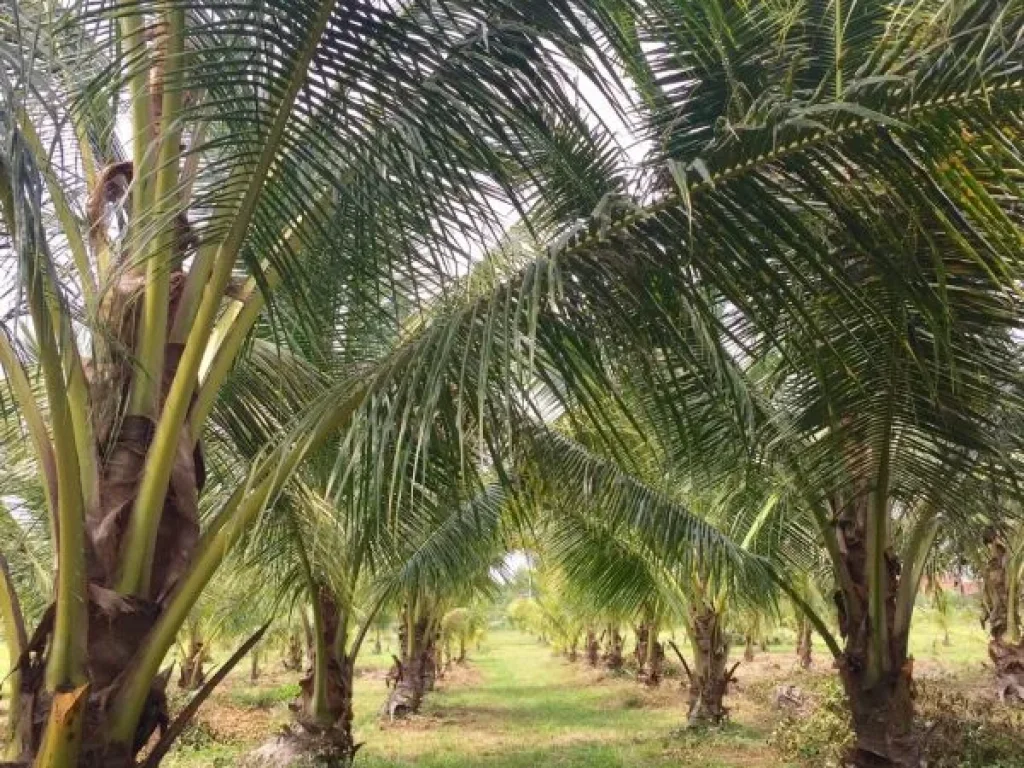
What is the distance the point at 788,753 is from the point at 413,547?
18.6 feet

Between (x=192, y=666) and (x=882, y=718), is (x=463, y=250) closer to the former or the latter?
(x=882, y=718)

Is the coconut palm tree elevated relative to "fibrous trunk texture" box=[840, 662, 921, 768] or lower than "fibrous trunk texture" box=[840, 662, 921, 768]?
elevated

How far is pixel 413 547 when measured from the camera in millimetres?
6051

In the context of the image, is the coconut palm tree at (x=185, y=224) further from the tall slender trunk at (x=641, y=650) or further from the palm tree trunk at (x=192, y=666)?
the tall slender trunk at (x=641, y=650)

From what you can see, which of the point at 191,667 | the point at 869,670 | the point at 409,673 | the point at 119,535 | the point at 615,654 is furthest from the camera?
the point at 615,654

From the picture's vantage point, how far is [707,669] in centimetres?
1248

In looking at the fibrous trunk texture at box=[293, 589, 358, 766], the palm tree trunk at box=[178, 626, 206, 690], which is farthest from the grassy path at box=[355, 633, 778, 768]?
the palm tree trunk at box=[178, 626, 206, 690]

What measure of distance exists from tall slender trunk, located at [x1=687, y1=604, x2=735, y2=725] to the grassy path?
13.6 inches

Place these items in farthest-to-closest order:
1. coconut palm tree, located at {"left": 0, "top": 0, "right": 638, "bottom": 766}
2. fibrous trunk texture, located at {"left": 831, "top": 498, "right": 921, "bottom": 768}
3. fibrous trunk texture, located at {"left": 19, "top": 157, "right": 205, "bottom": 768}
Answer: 1. fibrous trunk texture, located at {"left": 831, "top": 498, "right": 921, "bottom": 768}
2. fibrous trunk texture, located at {"left": 19, "top": 157, "right": 205, "bottom": 768}
3. coconut palm tree, located at {"left": 0, "top": 0, "right": 638, "bottom": 766}

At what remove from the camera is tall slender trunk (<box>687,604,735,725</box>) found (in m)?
12.4

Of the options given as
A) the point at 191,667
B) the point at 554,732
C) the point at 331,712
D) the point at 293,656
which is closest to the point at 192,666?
the point at 191,667

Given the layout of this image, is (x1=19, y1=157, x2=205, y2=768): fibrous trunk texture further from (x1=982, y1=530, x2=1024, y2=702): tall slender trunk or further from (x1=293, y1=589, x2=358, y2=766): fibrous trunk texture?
(x1=982, y1=530, x2=1024, y2=702): tall slender trunk

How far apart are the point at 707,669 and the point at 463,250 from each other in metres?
11.0

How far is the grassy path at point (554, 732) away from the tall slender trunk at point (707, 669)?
35cm
